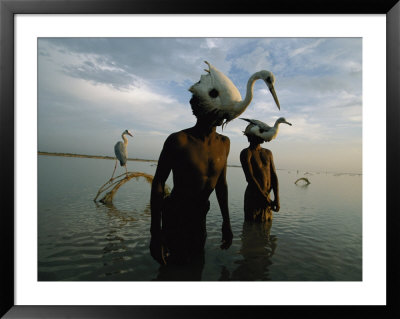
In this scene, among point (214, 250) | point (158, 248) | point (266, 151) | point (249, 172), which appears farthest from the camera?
point (266, 151)

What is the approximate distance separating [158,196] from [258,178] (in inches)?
119

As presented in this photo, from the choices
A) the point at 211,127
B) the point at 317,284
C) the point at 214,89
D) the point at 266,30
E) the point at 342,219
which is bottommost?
the point at 342,219

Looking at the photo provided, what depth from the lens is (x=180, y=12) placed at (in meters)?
2.25

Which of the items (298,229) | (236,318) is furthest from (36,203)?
(298,229)

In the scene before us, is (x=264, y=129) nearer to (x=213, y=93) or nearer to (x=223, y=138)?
(x=223, y=138)

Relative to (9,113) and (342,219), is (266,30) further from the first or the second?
(342,219)

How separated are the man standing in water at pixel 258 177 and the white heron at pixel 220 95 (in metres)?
2.55

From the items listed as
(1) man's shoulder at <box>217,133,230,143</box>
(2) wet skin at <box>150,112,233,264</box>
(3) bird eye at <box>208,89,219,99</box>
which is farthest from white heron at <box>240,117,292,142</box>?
(3) bird eye at <box>208,89,219,99</box>

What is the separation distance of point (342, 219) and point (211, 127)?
6102mm

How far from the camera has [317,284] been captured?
92.8 inches

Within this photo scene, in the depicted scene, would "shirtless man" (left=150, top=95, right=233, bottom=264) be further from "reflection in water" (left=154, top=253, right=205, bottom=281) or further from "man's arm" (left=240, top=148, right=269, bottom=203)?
"man's arm" (left=240, top=148, right=269, bottom=203)

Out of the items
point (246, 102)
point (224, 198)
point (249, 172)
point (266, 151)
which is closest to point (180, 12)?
point (246, 102)

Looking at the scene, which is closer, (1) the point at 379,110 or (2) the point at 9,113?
(2) the point at 9,113

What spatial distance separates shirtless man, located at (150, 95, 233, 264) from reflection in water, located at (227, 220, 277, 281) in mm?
709
